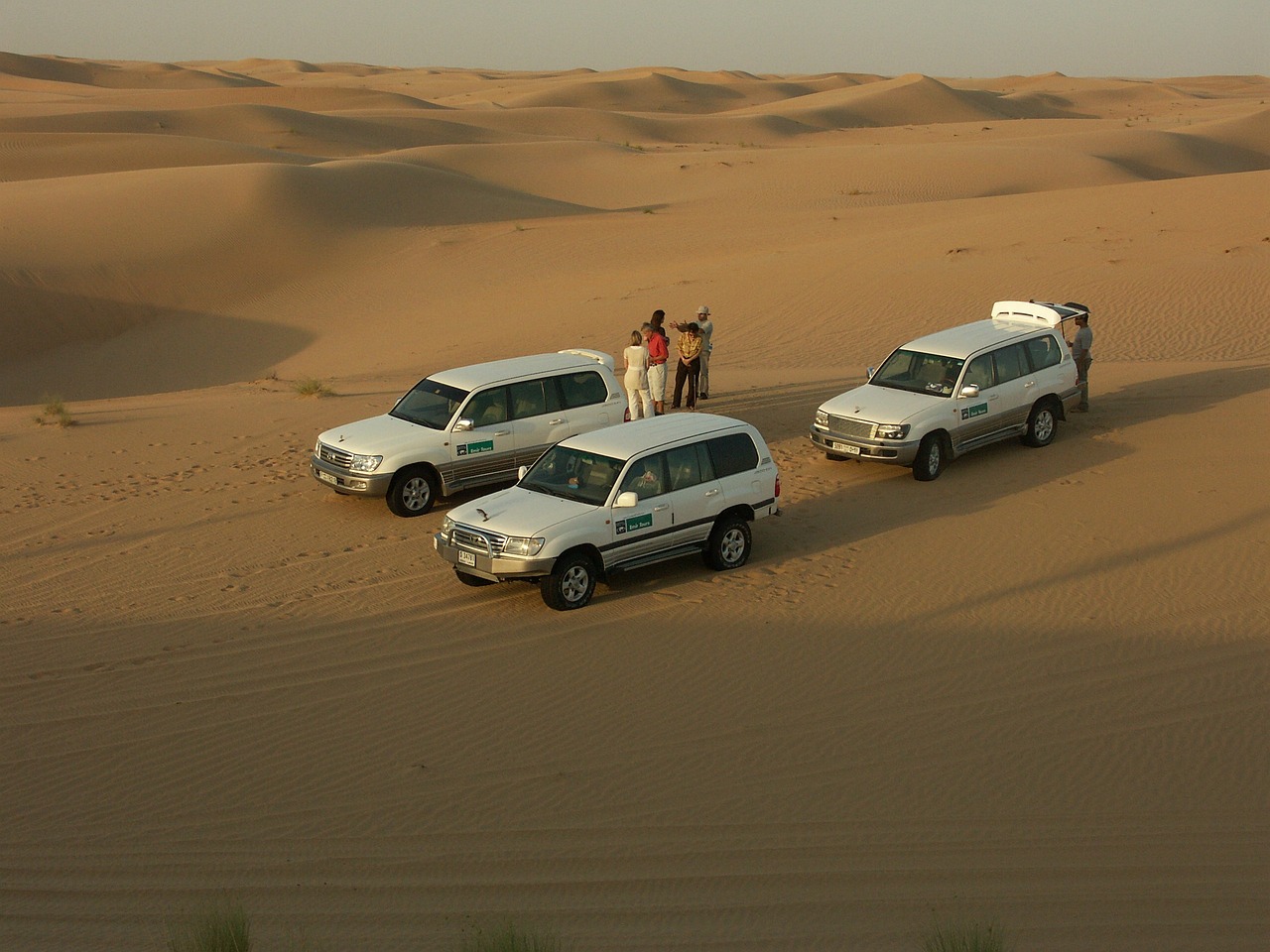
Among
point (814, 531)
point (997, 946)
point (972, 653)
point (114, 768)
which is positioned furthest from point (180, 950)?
point (814, 531)

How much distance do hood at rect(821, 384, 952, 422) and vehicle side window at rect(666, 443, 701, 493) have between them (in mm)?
3854

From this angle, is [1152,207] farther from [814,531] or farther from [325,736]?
[325,736]

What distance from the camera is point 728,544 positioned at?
1261 centimetres

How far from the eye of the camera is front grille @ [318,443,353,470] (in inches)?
550

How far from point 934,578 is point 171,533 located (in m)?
8.08

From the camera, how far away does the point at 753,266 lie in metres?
31.5

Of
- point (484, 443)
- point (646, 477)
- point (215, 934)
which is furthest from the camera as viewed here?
point (484, 443)

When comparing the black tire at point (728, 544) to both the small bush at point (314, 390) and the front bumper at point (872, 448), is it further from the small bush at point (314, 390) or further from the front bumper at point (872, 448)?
the small bush at point (314, 390)

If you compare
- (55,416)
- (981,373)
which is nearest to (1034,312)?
(981,373)

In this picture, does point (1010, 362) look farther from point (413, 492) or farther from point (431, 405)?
point (413, 492)

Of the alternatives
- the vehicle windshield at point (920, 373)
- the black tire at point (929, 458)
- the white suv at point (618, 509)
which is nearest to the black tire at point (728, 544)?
the white suv at point (618, 509)

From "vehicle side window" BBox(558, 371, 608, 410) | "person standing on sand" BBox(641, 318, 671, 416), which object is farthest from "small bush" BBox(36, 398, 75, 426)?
"person standing on sand" BBox(641, 318, 671, 416)

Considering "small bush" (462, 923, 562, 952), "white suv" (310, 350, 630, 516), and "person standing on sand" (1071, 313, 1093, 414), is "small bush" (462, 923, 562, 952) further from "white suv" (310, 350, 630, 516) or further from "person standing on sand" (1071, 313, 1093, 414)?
"person standing on sand" (1071, 313, 1093, 414)

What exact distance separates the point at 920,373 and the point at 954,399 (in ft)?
2.59
